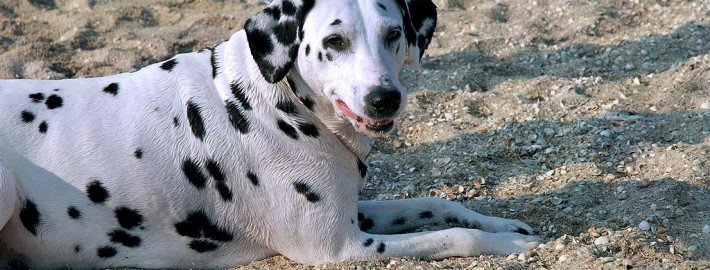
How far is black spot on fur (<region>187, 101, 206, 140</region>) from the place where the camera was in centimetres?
512

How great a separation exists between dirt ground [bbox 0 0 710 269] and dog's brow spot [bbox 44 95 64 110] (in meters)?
1.33

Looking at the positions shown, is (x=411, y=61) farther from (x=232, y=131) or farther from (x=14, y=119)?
(x=14, y=119)

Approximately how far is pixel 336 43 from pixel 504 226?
1503 mm

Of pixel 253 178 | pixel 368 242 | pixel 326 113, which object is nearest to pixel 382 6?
pixel 326 113

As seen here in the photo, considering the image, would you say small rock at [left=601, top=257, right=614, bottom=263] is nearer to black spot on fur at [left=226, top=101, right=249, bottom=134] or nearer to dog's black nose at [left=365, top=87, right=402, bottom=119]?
dog's black nose at [left=365, top=87, right=402, bottom=119]

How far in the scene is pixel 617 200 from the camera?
5.71 metres

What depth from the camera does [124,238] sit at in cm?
513

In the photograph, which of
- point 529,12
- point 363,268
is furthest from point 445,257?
point 529,12

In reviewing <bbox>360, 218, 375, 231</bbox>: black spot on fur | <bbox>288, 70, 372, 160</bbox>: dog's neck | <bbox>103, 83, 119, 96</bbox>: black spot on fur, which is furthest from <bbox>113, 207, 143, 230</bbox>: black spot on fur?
<bbox>360, 218, 375, 231</bbox>: black spot on fur

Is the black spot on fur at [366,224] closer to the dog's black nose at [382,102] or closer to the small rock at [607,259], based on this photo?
the dog's black nose at [382,102]

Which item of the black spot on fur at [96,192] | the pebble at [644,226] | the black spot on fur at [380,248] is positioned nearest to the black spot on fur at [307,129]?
the black spot on fur at [380,248]

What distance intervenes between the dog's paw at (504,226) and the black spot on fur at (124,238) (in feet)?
6.24

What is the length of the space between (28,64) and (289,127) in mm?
3874

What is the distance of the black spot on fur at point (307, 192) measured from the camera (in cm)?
505
